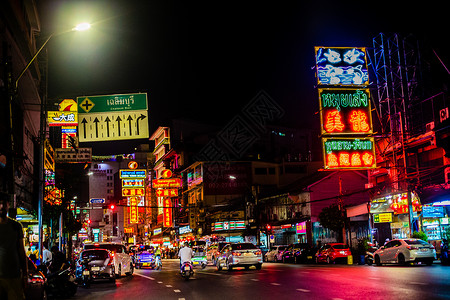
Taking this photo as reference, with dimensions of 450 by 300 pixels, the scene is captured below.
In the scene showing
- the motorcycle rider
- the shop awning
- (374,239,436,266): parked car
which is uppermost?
the shop awning

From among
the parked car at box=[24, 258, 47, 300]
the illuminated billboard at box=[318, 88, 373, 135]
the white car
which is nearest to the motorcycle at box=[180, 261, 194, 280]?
A: the white car

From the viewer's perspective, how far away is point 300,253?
4234 cm

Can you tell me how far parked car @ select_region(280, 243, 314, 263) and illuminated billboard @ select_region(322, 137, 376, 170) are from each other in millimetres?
11162

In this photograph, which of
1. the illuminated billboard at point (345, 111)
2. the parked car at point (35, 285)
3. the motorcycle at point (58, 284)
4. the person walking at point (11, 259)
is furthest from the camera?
the illuminated billboard at point (345, 111)

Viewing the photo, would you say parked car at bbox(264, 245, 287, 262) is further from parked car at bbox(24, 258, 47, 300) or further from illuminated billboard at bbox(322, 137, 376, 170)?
parked car at bbox(24, 258, 47, 300)

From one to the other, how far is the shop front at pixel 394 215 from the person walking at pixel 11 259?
1134 inches

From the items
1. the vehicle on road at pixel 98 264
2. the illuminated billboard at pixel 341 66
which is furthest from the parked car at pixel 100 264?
the illuminated billboard at pixel 341 66

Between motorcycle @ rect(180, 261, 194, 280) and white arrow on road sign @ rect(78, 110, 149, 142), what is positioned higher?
white arrow on road sign @ rect(78, 110, 149, 142)

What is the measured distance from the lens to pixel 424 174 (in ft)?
111

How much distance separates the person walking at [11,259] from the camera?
628cm

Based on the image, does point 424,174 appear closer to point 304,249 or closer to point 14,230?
point 304,249

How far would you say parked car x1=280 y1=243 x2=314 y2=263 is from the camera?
41906 millimetres

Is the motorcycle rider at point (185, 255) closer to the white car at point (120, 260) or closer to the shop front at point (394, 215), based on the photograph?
the white car at point (120, 260)

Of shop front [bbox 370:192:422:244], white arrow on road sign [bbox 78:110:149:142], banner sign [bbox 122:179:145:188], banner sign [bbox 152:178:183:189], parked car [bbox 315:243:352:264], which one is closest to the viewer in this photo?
white arrow on road sign [bbox 78:110:149:142]
